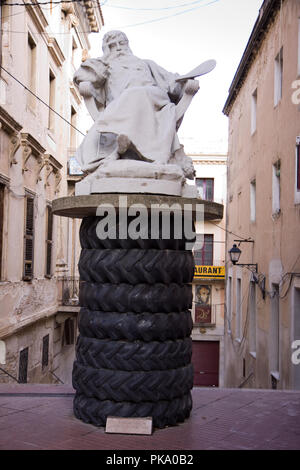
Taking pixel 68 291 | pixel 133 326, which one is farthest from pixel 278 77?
pixel 133 326

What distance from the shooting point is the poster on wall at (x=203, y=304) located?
30.0 m

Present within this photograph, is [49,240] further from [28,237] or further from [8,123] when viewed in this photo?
[8,123]

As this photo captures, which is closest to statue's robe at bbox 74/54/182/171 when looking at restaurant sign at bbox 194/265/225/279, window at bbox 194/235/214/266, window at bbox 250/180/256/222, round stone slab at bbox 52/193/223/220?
round stone slab at bbox 52/193/223/220

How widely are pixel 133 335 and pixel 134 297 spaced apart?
0.36 metres

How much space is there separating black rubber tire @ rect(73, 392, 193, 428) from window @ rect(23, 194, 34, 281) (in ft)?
26.0

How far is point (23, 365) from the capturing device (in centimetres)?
1291

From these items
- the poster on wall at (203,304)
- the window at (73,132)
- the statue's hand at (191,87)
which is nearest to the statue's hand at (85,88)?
the statue's hand at (191,87)

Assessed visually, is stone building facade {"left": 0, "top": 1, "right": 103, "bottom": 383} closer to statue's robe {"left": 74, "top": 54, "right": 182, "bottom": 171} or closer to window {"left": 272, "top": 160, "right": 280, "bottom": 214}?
statue's robe {"left": 74, "top": 54, "right": 182, "bottom": 171}

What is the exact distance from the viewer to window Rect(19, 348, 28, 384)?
41.4 ft

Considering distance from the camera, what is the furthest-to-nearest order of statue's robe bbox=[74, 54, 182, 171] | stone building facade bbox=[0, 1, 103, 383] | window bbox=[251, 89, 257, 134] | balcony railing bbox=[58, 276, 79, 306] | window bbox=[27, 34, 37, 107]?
balcony railing bbox=[58, 276, 79, 306]
window bbox=[251, 89, 257, 134]
window bbox=[27, 34, 37, 107]
stone building facade bbox=[0, 1, 103, 383]
statue's robe bbox=[74, 54, 182, 171]

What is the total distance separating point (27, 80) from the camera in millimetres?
13336

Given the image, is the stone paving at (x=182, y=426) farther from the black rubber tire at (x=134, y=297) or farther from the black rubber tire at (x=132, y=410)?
the black rubber tire at (x=134, y=297)
